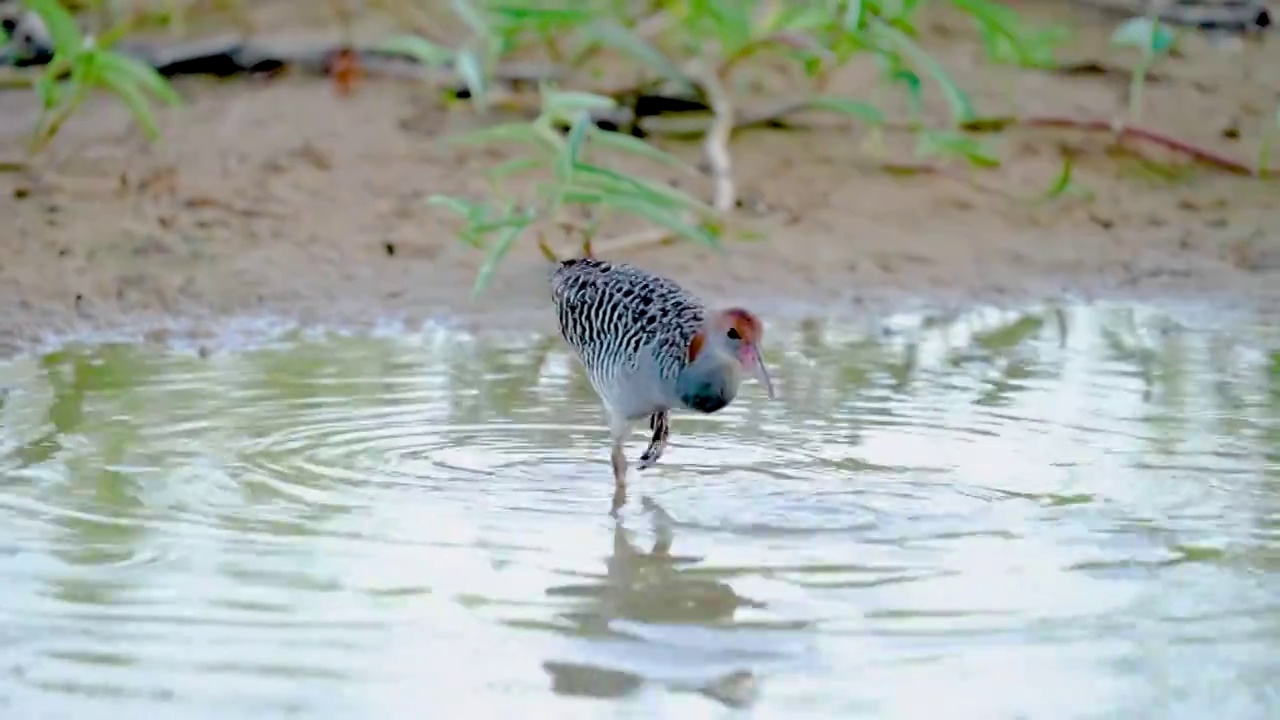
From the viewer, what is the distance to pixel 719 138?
26.5 ft

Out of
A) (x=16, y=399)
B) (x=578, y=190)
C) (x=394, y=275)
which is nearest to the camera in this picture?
(x=16, y=399)

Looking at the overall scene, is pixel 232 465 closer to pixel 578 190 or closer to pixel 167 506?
pixel 167 506

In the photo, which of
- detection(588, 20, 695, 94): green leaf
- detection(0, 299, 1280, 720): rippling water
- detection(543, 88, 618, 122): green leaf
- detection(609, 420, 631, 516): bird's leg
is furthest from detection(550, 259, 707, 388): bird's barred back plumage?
detection(588, 20, 695, 94): green leaf

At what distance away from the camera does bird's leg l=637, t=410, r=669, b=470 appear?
205 inches

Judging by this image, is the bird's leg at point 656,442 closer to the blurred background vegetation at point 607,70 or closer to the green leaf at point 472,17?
the blurred background vegetation at point 607,70

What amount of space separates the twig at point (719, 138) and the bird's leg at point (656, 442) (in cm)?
258

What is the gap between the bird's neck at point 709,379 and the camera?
491cm

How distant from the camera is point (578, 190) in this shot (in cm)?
677

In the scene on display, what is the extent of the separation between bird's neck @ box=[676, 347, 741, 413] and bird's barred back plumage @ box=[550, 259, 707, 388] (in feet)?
0.16

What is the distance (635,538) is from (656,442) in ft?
2.99

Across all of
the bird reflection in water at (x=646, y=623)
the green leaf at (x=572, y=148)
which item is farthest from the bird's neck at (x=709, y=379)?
the green leaf at (x=572, y=148)

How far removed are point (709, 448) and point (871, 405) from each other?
0.63m

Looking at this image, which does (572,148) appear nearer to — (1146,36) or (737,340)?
(737,340)

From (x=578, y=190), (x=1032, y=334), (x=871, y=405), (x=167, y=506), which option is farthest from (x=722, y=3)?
(x=167, y=506)
